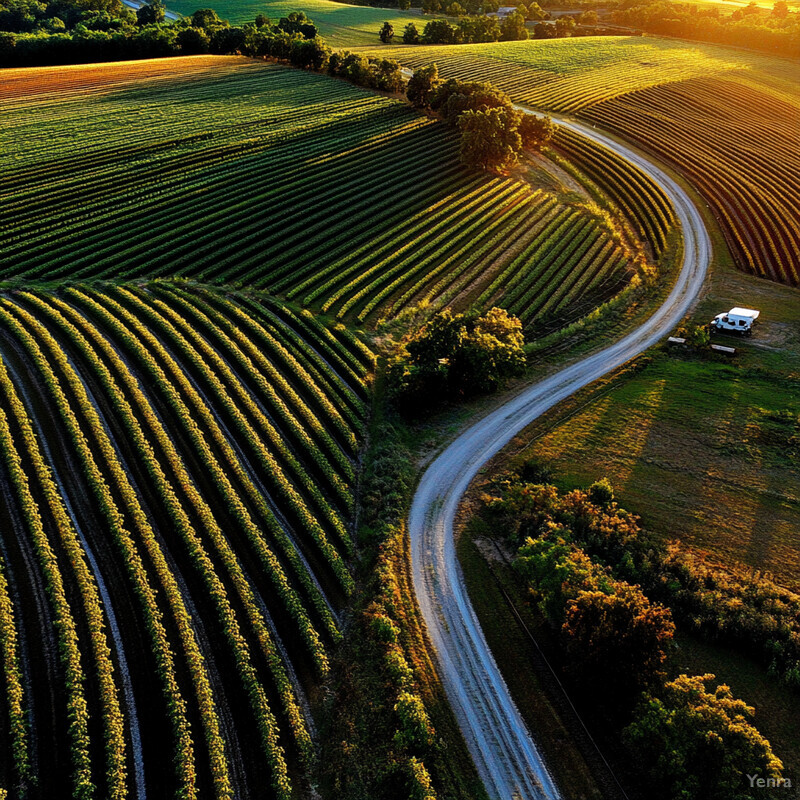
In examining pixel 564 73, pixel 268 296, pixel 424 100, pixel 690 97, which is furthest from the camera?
pixel 564 73

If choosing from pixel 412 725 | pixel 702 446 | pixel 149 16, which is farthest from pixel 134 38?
pixel 412 725

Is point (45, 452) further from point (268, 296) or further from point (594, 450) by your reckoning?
point (594, 450)

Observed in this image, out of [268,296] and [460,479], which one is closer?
[460,479]

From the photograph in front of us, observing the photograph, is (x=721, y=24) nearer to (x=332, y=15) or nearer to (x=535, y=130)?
(x=332, y=15)

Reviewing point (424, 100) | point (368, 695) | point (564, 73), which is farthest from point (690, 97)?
point (368, 695)

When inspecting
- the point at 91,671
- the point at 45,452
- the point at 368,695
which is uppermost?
the point at 45,452
